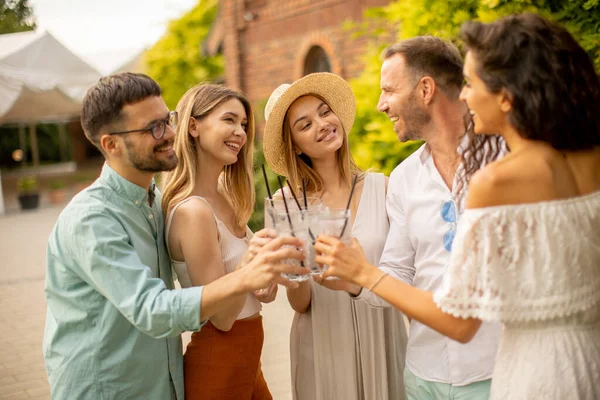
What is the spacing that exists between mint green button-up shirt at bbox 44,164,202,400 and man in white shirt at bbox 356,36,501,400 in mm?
817

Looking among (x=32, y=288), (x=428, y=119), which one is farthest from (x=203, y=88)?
(x=32, y=288)

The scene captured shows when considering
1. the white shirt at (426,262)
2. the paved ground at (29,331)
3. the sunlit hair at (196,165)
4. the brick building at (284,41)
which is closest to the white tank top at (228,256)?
the sunlit hair at (196,165)

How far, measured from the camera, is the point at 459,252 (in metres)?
1.72

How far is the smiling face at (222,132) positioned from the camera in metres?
2.77

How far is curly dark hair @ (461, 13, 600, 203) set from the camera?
1.66 m

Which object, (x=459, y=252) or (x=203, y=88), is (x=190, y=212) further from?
(x=459, y=252)

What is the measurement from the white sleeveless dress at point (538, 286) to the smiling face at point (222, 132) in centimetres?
136

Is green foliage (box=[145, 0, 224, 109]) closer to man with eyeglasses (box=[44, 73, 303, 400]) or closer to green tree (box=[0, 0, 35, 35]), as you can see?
green tree (box=[0, 0, 35, 35])

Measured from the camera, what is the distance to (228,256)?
2.62 m

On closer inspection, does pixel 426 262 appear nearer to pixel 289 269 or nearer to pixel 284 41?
pixel 289 269

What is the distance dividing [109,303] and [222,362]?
651 mm

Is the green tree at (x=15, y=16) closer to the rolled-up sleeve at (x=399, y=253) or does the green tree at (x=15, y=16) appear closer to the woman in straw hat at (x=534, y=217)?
the rolled-up sleeve at (x=399, y=253)

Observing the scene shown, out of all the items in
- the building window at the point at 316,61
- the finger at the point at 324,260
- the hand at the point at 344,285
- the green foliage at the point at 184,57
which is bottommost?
the hand at the point at 344,285

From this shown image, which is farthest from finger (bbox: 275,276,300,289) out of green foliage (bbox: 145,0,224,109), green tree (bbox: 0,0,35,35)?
green tree (bbox: 0,0,35,35)
